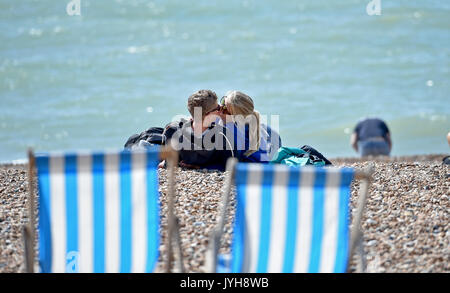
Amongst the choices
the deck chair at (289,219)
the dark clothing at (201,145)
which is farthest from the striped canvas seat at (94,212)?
the dark clothing at (201,145)

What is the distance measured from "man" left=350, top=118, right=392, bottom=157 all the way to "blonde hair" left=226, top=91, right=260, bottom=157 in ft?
11.7

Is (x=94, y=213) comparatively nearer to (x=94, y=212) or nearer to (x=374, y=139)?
(x=94, y=212)

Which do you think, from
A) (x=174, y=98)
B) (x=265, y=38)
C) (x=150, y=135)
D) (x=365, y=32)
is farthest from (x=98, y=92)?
(x=150, y=135)

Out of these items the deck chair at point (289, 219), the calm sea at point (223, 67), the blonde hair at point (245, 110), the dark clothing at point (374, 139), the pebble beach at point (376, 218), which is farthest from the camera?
the calm sea at point (223, 67)

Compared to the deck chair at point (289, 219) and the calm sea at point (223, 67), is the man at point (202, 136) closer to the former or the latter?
the deck chair at point (289, 219)

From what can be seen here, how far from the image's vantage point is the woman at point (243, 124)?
208 inches

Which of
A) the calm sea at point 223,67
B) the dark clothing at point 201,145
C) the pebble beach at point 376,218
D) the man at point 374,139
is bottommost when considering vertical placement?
the pebble beach at point 376,218

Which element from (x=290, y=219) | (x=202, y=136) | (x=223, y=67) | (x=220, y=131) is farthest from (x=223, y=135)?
(x=223, y=67)

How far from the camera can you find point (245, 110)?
17.4 feet

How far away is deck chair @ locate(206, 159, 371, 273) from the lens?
308 centimetres

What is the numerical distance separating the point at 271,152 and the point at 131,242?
251cm

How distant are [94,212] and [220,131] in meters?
2.21

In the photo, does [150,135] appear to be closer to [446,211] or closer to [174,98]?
[446,211]

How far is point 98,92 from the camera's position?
16.5 meters
